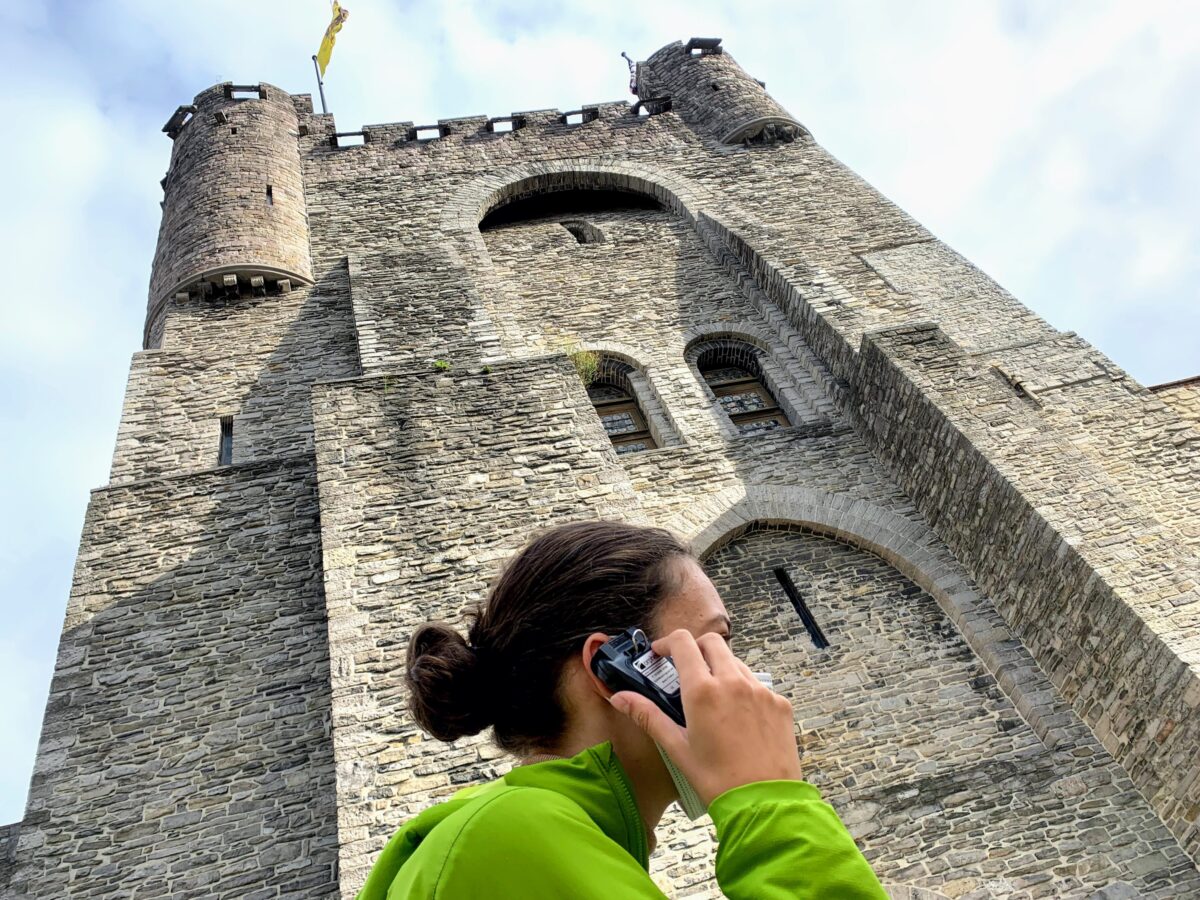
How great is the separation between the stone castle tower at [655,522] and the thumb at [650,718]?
11.6 feet

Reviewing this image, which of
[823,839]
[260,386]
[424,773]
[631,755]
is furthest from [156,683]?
[823,839]

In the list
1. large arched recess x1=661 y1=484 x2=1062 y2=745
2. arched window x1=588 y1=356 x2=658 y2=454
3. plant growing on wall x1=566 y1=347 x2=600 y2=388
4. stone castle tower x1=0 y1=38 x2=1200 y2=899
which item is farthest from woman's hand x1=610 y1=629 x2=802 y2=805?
plant growing on wall x1=566 y1=347 x2=600 y2=388

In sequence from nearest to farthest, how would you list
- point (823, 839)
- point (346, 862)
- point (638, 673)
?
point (823, 839) → point (638, 673) → point (346, 862)

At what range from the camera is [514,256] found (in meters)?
12.1

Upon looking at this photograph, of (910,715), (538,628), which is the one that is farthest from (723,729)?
(910,715)

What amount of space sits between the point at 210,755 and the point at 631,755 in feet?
18.4

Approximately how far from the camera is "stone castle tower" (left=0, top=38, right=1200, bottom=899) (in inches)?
232

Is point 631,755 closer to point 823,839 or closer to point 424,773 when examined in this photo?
point 823,839

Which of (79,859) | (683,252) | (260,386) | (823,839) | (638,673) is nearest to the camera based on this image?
(823,839)

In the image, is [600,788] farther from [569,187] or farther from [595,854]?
[569,187]

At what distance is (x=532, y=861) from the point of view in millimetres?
1428

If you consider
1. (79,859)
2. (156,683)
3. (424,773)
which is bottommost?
(424,773)

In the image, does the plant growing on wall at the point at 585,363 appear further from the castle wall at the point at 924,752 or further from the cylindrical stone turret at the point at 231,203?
the cylindrical stone turret at the point at 231,203

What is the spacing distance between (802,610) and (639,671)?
598 cm
